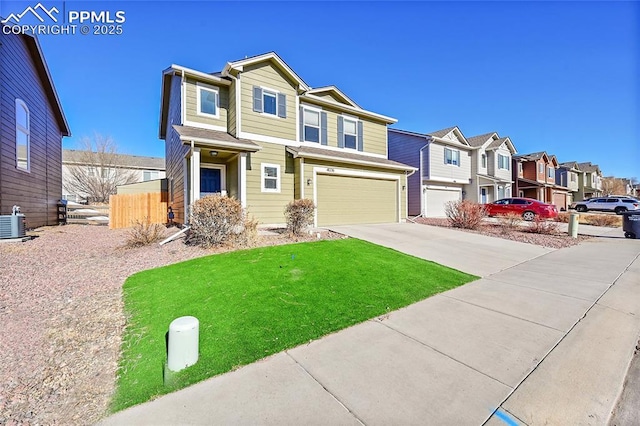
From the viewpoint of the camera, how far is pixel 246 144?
1038 cm

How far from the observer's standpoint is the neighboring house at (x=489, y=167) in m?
24.0

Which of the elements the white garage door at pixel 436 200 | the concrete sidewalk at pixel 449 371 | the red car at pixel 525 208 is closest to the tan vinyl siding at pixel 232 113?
the concrete sidewalk at pixel 449 371

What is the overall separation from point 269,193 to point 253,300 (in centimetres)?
783

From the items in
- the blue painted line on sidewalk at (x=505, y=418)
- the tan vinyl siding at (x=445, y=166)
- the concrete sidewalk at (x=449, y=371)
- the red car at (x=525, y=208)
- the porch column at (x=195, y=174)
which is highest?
the tan vinyl siding at (x=445, y=166)

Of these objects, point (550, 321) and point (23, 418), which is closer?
point (23, 418)

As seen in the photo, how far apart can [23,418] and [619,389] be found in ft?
16.9

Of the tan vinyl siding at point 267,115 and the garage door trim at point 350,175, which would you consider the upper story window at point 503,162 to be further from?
the tan vinyl siding at point 267,115

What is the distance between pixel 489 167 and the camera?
84.2ft

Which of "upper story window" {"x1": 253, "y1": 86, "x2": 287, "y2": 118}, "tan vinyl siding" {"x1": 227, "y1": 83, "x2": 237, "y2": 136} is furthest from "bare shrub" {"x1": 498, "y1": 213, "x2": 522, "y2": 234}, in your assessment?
"tan vinyl siding" {"x1": 227, "y1": 83, "x2": 237, "y2": 136}

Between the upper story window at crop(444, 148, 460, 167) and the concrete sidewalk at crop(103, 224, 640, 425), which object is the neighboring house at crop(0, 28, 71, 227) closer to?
the concrete sidewalk at crop(103, 224, 640, 425)

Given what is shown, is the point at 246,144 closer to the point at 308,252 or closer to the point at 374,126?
the point at 308,252

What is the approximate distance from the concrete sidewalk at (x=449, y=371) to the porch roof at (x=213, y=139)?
8242mm

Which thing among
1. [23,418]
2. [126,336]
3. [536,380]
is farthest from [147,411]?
[536,380]

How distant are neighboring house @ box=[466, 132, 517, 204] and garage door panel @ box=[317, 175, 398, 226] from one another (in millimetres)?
12287
